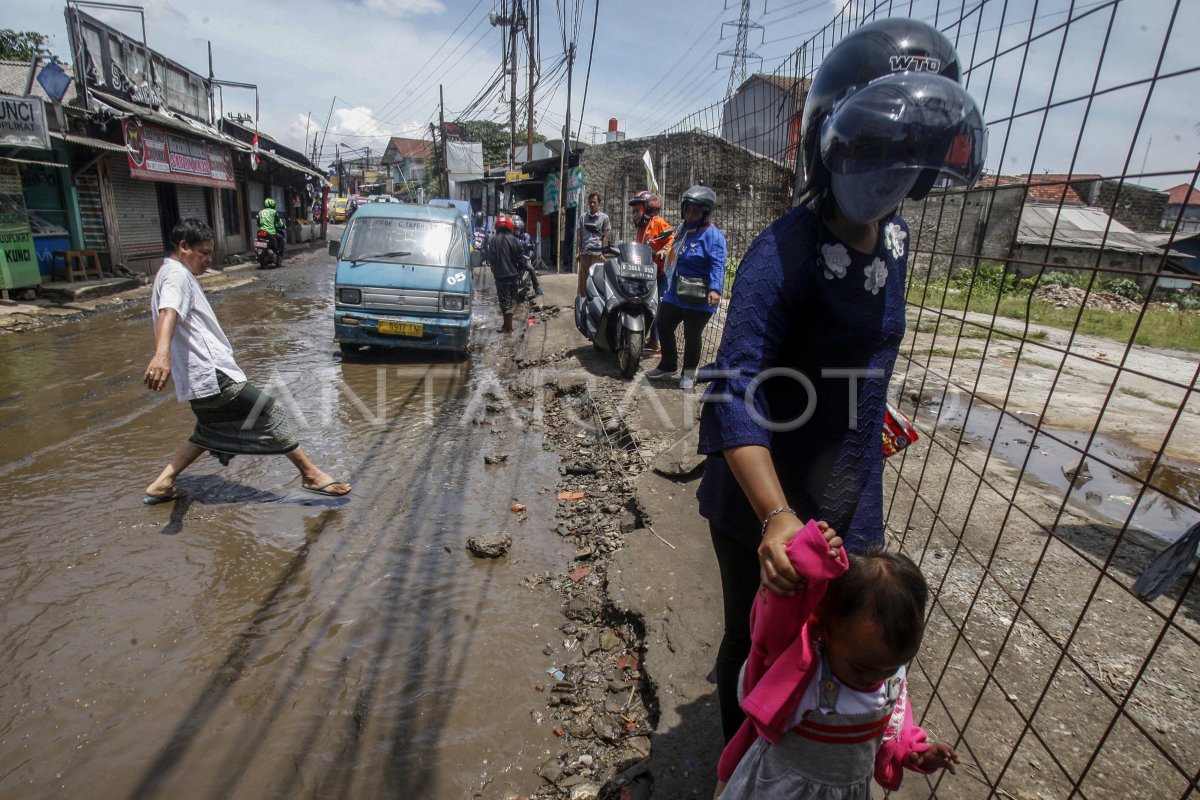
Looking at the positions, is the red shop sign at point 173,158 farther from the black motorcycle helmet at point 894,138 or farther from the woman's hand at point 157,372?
the black motorcycle helmet at point 894,138

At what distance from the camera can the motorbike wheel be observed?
618 cm

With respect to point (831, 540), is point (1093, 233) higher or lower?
higher

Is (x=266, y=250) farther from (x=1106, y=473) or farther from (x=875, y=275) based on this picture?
(x=875, y=275)

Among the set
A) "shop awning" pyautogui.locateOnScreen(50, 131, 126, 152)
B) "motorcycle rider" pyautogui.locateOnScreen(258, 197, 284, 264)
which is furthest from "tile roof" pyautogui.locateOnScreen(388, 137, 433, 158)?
"shop awning" pyautogui.locateOnScreen(50, 131, 126, 152)

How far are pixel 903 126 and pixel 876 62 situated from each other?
12.3 inches

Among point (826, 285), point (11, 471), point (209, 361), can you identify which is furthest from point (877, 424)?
point (11, 471)

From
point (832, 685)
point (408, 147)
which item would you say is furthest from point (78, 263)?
point (408, 147)

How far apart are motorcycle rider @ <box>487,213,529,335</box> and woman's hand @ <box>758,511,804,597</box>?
321 inches

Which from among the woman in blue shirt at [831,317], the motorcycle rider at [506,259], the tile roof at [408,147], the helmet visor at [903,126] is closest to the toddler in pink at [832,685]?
the woman in blue shirt at [831,317]

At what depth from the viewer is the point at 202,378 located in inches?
143

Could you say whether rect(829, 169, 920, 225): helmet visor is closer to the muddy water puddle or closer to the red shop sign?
the muddy water puddle

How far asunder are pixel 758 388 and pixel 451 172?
39141 millimetres

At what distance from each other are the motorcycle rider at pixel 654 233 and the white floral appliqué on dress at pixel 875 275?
A: 494 cm

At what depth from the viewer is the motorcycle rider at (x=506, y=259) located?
8.94m
